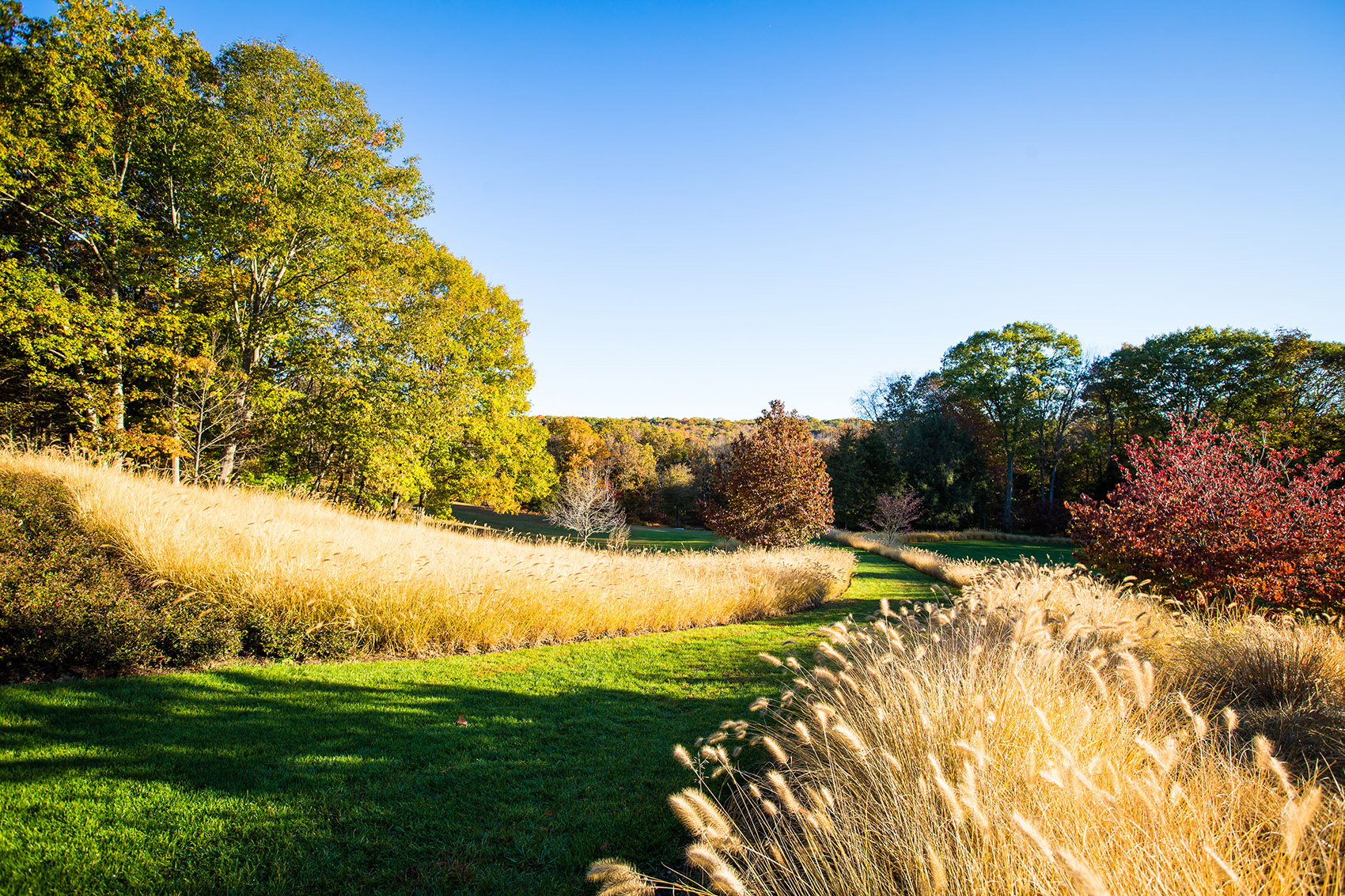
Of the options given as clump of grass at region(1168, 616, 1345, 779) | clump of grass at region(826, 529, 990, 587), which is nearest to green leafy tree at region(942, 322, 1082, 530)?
clump of grass at region(826, 529, 990, 587)

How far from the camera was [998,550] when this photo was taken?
26469 mm

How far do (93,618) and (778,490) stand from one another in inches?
557

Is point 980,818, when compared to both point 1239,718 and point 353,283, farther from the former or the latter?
point 353,283

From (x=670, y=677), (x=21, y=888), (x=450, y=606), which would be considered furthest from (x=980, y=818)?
(x=450, y=606)

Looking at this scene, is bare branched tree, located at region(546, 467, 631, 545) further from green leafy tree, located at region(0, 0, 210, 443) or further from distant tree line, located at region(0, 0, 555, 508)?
green leafy tree, located at region(0, 0, 210, 443)

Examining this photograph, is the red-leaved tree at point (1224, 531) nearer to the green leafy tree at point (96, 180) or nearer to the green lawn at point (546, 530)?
the green leafy tree at point (96, 180)

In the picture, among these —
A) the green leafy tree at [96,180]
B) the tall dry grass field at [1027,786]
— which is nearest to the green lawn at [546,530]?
the green leafy tree at [96,180]

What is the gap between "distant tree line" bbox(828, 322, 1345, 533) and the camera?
29.3m

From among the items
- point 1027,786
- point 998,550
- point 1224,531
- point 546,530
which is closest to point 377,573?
point 1027,786

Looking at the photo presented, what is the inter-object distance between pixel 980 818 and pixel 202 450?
57.9 ft

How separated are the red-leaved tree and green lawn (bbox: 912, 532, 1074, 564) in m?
15.3

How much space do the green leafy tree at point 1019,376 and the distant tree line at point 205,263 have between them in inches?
1553

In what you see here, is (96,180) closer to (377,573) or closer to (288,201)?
(288,201)

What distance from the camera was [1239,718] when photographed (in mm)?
3930
